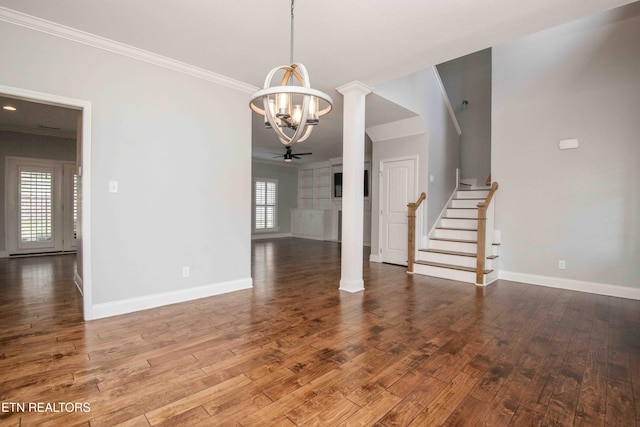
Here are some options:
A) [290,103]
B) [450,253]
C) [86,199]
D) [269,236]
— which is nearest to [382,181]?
[450,253]

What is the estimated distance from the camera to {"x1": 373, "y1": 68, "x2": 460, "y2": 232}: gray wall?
188 inches

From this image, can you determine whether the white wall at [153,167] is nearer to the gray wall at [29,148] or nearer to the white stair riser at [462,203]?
the white stair riser at [462,203]

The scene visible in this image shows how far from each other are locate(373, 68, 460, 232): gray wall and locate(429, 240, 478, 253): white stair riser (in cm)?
32

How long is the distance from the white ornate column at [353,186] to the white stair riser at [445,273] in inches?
59.7

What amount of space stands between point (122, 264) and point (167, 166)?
3.70 feet

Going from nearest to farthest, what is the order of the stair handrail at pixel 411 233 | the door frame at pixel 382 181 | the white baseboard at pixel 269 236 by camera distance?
the stair handrail at pixel 411 233 < the door frame at pixel 382 181 < the white baseboard at pixel 269 236

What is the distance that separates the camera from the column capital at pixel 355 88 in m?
3.86

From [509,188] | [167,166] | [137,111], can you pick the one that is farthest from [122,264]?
[509,188]

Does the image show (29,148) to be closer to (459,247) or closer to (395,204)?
(395,204)

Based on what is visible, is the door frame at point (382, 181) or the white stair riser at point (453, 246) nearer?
the white stair riser at point (453, 246)

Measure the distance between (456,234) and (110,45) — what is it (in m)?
5.59

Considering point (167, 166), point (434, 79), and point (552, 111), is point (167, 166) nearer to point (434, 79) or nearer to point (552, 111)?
point (434, 79)

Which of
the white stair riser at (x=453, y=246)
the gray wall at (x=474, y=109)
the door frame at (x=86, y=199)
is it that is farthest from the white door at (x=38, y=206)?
the gray wall at (x=474, y=109)

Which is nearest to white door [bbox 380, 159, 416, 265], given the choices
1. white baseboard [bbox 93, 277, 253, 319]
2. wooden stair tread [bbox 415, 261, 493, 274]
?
wooden stair tread [bbox 415, 261, 493, 274]
